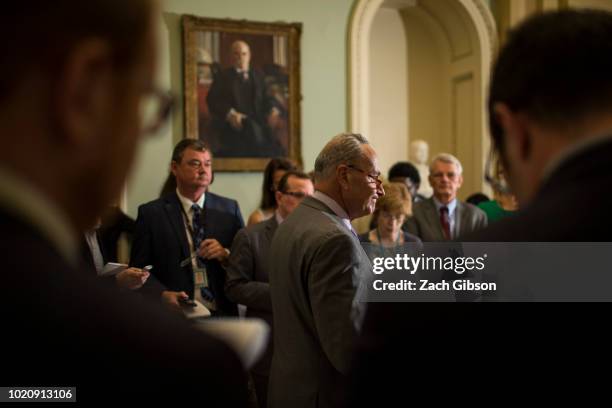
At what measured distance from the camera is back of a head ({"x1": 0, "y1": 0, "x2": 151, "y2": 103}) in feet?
2.22

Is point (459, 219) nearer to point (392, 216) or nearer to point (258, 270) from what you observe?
point (392, 216)

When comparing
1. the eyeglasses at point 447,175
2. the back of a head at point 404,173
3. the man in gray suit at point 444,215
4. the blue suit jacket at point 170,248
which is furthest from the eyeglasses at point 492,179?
the back of a head at point 404,173

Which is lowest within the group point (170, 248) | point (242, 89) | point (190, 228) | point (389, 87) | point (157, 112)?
point (170, 248)

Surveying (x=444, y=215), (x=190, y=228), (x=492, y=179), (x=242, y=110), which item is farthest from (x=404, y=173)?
(x=492, y=179)

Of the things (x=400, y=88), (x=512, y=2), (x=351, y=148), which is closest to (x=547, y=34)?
(x=351, y=148)

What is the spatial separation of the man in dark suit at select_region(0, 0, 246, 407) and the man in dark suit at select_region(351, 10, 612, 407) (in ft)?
1.00

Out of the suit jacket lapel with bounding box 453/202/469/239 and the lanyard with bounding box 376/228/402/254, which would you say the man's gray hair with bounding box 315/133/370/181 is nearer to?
the lanyard with bounding box 376/228/402/254

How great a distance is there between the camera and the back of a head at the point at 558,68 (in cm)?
101

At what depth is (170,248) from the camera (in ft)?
13.3

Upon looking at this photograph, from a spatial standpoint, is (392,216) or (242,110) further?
(242,110)

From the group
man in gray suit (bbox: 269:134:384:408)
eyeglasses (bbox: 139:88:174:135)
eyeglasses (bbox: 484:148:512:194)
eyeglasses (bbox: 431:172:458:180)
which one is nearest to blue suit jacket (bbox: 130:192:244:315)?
man in gray suit (bbox: 269:134:384:408)

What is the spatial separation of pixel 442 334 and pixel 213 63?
272 inches

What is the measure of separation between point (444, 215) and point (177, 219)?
2238 millimetres

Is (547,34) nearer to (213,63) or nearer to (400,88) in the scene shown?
(213,63)
